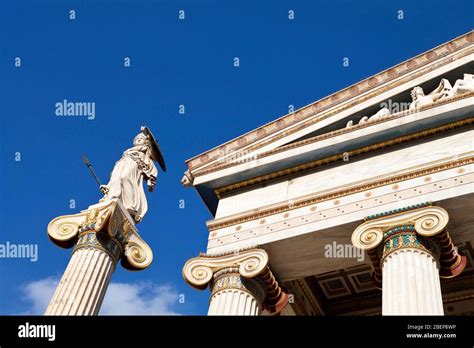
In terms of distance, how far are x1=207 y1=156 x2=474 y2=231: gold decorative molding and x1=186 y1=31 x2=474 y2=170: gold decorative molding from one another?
98.0 inches

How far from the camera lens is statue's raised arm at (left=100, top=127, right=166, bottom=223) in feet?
57.1

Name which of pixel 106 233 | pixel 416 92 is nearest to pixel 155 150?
pixel 106 233

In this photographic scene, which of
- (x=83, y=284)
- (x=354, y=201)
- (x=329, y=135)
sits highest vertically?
(x=329, y=135)

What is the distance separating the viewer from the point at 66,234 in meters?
16.7

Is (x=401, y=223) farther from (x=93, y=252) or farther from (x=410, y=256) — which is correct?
(x=93, y=252)

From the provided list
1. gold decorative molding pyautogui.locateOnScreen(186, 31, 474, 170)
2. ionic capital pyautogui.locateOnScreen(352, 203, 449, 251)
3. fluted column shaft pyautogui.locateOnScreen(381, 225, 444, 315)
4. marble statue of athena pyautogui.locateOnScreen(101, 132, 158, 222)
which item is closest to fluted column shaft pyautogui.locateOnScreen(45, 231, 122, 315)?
marble statue of athena pyautogui.locateOnScreen(101, 132, 158, 222)

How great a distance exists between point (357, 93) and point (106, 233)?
26.0 feet

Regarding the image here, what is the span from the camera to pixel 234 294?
16.7 m

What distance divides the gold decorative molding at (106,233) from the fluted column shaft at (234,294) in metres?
1.68

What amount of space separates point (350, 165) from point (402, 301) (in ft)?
17.2

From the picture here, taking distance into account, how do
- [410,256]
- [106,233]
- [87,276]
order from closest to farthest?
1. [410,256]
2. [87,276]
3. [106,233]

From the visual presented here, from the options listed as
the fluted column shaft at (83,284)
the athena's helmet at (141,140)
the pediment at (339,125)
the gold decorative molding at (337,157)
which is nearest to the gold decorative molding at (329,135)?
the pediment at (339,125)
